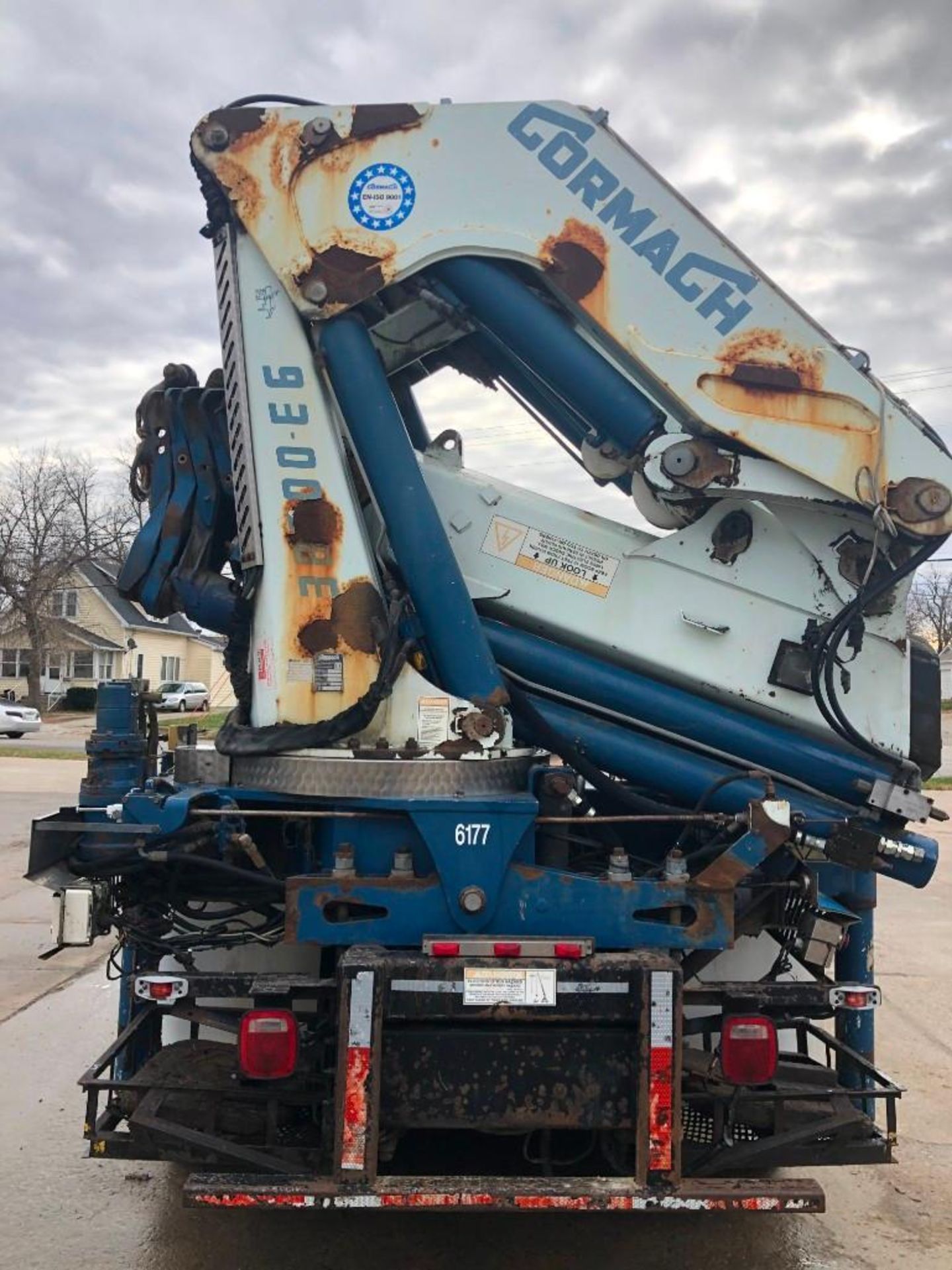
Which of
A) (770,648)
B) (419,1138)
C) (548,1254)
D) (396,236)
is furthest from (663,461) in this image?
(548,1254)

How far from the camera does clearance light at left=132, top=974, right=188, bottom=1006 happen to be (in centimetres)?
299

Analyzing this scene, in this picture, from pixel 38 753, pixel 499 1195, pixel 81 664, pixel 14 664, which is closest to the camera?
pixel 499 1195

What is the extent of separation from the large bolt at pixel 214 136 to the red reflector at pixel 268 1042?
8.64ft

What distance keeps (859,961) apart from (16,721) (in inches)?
1036

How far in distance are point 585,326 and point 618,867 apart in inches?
67.4

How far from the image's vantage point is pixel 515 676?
3.45 meters

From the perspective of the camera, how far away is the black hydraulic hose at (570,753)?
3.37 meters

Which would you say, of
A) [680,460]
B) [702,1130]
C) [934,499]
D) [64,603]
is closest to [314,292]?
[680,460]

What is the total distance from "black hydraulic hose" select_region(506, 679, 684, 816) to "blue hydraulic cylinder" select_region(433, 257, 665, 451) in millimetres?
917

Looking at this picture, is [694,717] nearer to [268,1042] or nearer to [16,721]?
[268,1042]

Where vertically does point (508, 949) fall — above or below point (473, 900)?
below

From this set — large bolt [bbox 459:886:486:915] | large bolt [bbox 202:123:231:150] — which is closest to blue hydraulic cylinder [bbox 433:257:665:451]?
large bolt [bbox 202:123:231:150]

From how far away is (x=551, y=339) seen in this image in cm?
340

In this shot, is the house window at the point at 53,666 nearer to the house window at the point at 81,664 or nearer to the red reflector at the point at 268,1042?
the house window at the point at 81,664
